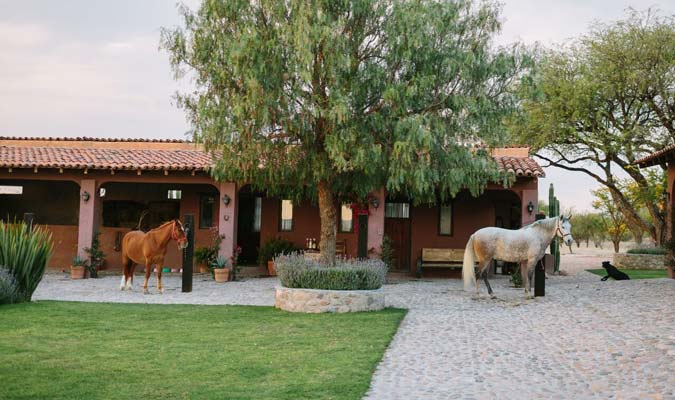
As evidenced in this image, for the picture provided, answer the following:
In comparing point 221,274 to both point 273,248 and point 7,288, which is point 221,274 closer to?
point 273,248

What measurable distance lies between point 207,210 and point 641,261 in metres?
17.8

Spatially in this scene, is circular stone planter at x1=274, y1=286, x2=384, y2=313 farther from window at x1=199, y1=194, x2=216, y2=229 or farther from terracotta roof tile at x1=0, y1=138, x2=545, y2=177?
window at x1=199, y1=194, x2=216, y2=229

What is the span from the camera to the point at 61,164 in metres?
18.0

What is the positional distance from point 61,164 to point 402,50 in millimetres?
10463

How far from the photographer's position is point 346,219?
69.1ft

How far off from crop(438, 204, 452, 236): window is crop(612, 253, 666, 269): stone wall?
10.6 m

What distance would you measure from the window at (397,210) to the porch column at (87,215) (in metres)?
8.96

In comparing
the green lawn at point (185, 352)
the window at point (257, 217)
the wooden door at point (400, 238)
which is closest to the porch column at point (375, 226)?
the wooden door at point (400, 238)

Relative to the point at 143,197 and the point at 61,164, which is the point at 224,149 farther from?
the point at 143,197

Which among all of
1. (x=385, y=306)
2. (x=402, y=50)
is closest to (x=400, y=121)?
(x=402, y=50)

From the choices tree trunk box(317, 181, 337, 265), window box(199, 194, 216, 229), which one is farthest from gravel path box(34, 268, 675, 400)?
window box(199, 194, 216, 229)

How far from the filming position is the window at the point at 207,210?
68.9ft

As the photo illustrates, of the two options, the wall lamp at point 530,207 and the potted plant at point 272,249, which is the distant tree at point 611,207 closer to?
the wall lamp at point 530,207

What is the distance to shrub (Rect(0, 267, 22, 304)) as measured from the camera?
11.8m
